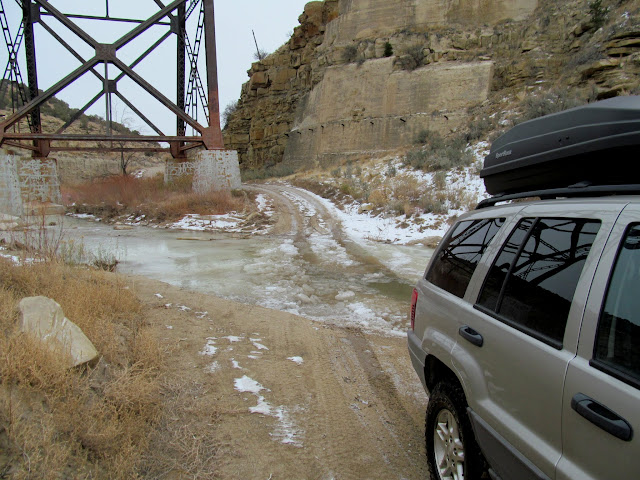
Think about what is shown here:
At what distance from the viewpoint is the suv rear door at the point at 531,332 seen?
5.91 ft

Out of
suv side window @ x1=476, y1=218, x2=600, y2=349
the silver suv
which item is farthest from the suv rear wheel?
suv side window @ x1=476, y1=218, x2=600, y2=349

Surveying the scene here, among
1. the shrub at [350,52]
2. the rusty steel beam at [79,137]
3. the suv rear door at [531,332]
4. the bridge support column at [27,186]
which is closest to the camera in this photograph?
the suv rear door at [531,332]

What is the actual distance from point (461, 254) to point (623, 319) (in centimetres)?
138

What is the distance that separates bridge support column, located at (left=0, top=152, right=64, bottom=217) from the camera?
1888cm

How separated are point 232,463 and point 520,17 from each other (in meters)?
38.6

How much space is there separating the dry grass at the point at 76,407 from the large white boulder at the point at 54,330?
0.36 feet

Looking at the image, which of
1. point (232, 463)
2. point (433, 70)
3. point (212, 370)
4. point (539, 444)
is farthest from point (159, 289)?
point (433, 70)

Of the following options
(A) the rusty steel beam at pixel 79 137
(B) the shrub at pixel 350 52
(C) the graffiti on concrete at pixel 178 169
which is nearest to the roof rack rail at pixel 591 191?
(A) the rusty steel beam at pixel 79 137

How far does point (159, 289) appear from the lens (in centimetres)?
743

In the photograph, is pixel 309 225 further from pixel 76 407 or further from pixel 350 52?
pixel 350 52

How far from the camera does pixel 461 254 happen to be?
2961 mm

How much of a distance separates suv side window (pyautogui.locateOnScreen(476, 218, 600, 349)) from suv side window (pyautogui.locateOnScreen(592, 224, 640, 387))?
176mm

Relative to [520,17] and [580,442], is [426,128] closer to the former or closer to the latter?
[520,17]

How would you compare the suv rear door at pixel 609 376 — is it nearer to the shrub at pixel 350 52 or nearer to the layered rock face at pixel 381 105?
the layered rock face at pixel 381 105
